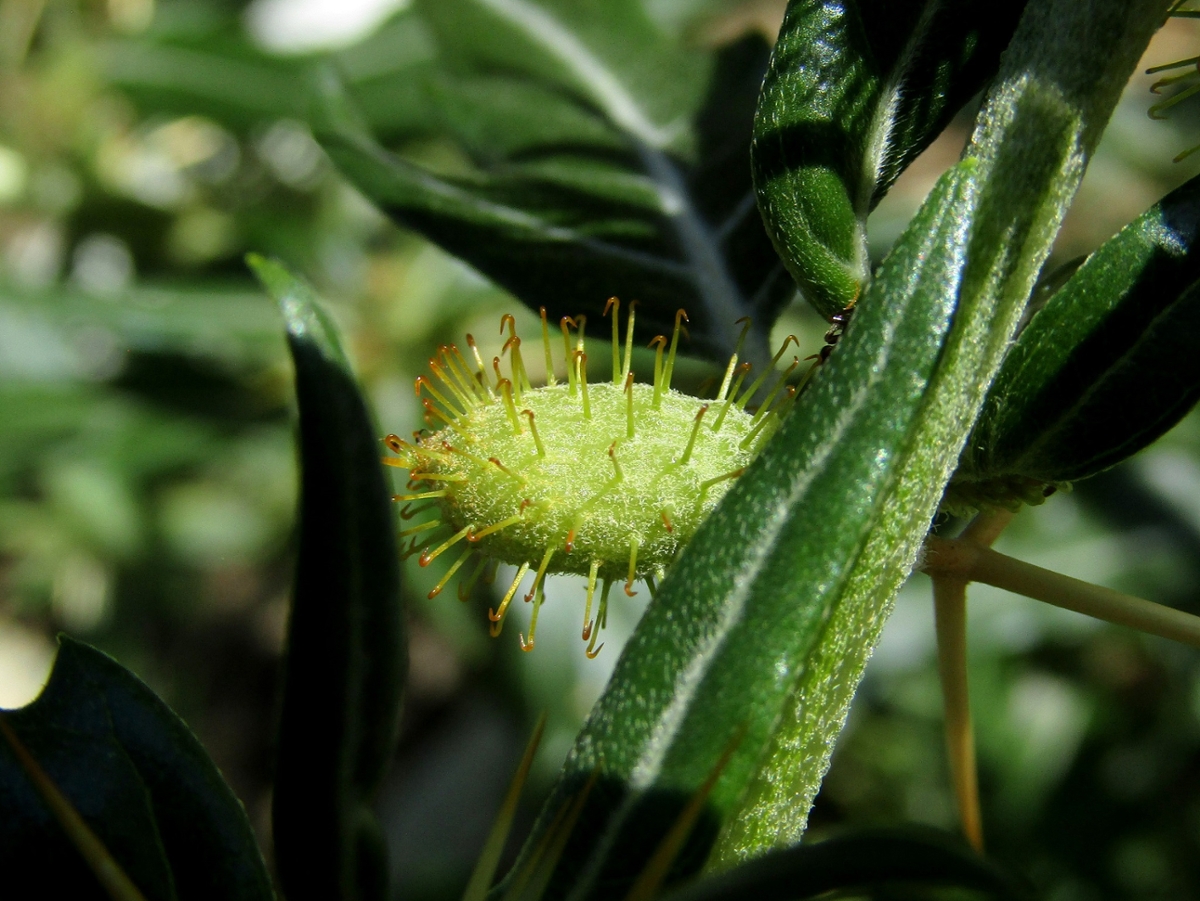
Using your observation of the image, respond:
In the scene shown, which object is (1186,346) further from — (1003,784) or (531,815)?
(531,815)

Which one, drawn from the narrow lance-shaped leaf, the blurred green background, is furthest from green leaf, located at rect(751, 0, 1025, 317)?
the blurred green background

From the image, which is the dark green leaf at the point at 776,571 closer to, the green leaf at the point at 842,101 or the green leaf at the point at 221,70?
the green leaf at the point at 842,101

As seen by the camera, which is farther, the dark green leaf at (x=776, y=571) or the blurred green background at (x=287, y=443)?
the blurred green background at (x=287, y=443)

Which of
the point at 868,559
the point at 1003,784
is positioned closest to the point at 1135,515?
the point at 1003,784

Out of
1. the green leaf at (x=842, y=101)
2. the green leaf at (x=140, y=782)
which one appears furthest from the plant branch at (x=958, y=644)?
the green leaf at (x=140, y=782)

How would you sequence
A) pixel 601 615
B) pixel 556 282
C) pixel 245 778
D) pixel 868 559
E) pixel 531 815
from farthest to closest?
pixel 245 778 < pixel 531 815 < pixel 556 282 < pixel 601 615 < pixel 868 559

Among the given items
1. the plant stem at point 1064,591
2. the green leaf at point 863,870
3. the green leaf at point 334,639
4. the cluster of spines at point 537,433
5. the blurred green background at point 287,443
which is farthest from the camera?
the blurred green background at point 287,443

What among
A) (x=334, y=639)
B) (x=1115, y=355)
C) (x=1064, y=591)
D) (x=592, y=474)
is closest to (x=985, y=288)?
(x=1115, y=355)
